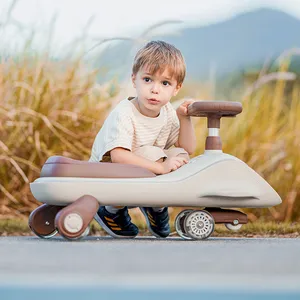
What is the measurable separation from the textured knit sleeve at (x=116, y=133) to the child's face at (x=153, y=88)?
130mm

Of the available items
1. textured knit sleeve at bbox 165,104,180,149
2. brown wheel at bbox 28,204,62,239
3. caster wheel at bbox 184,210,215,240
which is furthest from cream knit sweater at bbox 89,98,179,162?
caster wheel at bbox 184,210,215,240

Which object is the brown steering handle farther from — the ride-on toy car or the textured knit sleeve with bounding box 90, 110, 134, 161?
the textured knit sleeve with bounding box 90, 110, 134, 161

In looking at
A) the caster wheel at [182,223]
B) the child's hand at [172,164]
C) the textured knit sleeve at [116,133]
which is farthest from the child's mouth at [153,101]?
the caster wheel at [182,223]

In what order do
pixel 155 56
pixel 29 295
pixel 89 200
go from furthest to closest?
pixel 155 56
pixel 89 200
pixel 29 295

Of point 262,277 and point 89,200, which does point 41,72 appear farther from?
point 262,277

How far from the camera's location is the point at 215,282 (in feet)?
8.26

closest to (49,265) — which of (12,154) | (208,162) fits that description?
(208,162)

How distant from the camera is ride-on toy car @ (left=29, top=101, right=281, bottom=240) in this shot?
4.02m

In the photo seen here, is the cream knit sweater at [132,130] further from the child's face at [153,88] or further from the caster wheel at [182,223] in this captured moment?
the caster wheel at [182,223]

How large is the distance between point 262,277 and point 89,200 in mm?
1483

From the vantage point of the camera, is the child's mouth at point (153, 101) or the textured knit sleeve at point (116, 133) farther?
the child's mouth at point (153, 101)

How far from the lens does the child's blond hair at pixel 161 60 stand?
4.26 meters

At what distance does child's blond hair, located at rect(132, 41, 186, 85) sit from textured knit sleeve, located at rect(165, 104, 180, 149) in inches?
6.8

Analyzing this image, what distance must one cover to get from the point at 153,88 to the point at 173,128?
32 centimetres
